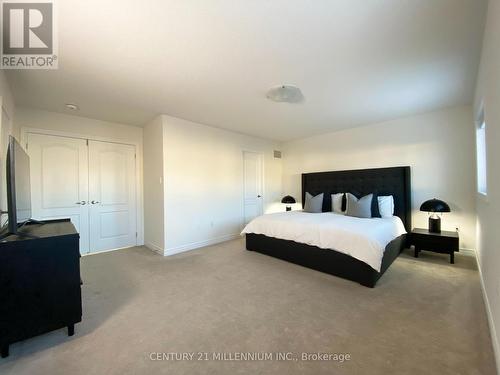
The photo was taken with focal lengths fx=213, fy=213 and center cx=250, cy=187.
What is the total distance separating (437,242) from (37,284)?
184 inches

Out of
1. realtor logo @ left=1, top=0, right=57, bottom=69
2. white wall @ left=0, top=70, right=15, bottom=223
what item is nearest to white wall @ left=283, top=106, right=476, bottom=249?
realtor logo @ left=1, top=0, right=57, bottom=69

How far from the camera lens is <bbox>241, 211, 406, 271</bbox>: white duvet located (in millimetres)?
2449

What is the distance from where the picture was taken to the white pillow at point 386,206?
149 inches

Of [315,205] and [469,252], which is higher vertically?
[315,205]

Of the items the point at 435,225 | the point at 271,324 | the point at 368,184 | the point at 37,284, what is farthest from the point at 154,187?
the point at 435,225

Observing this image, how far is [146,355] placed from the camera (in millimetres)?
1502

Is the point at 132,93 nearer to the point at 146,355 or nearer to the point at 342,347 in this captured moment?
the point at 146,355

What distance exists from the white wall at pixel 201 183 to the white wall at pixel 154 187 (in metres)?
0.12

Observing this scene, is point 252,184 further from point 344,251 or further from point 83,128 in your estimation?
point 83,128

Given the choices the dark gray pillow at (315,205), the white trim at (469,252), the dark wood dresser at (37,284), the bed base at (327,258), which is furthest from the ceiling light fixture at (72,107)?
the white trim at (469,252)

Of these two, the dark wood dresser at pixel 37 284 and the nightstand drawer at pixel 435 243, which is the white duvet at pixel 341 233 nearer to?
the nightstand drawer at pixel 435 243

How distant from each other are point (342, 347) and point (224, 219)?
3.33 m

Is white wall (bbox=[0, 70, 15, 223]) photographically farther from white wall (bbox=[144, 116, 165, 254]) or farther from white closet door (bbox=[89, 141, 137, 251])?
white wall (bbox=[144, 116, 165, 254])

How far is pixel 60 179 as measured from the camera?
3572mm
